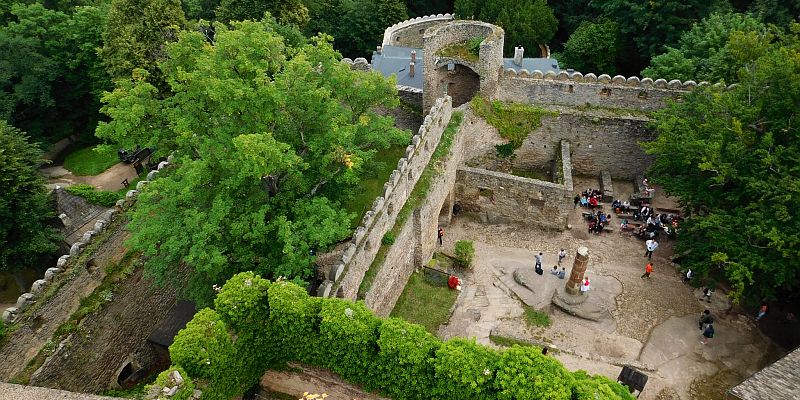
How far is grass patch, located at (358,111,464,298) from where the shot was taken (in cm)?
1996

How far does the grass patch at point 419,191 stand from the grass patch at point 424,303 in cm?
308

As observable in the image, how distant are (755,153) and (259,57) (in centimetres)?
1932

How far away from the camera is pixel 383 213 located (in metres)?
20.7

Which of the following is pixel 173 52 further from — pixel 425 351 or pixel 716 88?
pixel 716 88

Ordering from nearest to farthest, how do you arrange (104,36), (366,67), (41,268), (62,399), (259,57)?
(62,399) → (259,57) → (41,268) → (366,67) → (104,36)

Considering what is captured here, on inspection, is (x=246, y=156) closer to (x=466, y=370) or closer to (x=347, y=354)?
(x=347, y=354)

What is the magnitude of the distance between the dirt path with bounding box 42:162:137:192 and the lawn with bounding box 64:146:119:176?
1.28ft

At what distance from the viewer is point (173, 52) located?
68.5ft

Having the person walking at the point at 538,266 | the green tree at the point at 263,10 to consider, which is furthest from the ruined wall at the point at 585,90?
the green tree at the point at 263,10

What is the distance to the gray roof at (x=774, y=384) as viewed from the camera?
51.1ft

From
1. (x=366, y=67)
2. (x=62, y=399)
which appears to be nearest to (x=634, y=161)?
(x=366, y=67)

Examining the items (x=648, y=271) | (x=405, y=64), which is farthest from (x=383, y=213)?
(x=405, y=64)

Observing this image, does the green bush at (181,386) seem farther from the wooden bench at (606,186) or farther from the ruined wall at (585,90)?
the wooden bench at (606,186)

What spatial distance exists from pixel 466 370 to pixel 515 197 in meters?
15.2
